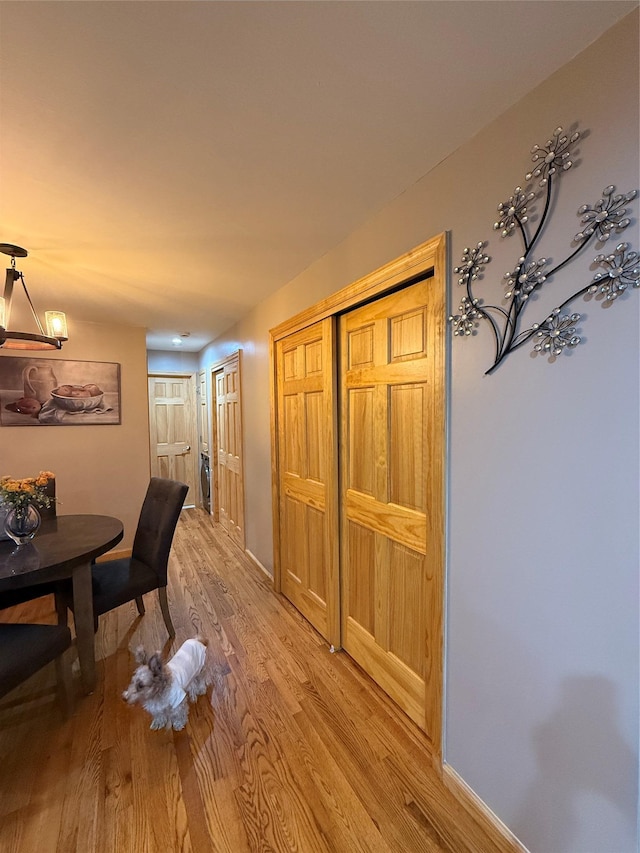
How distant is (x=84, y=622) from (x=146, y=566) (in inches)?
18.6

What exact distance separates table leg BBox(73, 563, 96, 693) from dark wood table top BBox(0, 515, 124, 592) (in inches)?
3.9

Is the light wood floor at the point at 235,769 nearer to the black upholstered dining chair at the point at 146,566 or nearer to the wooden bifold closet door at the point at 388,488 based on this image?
the wooden bifold closet door at the point at 388,488

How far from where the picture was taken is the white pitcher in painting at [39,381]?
10.7 feet

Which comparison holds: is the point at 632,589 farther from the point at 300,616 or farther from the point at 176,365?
the point at 176,365

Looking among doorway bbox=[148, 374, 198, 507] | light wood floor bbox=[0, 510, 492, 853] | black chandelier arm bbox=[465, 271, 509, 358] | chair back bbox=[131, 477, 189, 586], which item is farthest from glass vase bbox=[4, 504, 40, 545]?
doorway bbox=[148, 374, 198, 507]

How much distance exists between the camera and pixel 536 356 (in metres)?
1.04

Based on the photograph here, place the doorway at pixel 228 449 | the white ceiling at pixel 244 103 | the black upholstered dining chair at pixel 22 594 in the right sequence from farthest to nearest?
the doorway at pixel 228 449 → the black upholstered dining chair at pixel 22 594 → the white ceiling at pixel 244 103

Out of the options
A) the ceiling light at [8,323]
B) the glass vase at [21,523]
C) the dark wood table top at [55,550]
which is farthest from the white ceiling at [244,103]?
the dark wood table top at [55,550]

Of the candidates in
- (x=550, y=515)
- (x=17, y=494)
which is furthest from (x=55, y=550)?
(x=550, y=515)

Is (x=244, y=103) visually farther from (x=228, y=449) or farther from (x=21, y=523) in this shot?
(x=228, y=449)

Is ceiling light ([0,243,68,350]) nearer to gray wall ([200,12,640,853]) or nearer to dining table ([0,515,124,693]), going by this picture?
dining table ([0,515,124,693])

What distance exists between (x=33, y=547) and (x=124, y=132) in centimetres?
195

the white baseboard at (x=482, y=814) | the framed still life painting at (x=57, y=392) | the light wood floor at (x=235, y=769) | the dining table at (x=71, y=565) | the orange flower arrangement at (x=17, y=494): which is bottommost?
the light wood floor at (x=235, y=769)

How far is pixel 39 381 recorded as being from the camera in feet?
10.9
